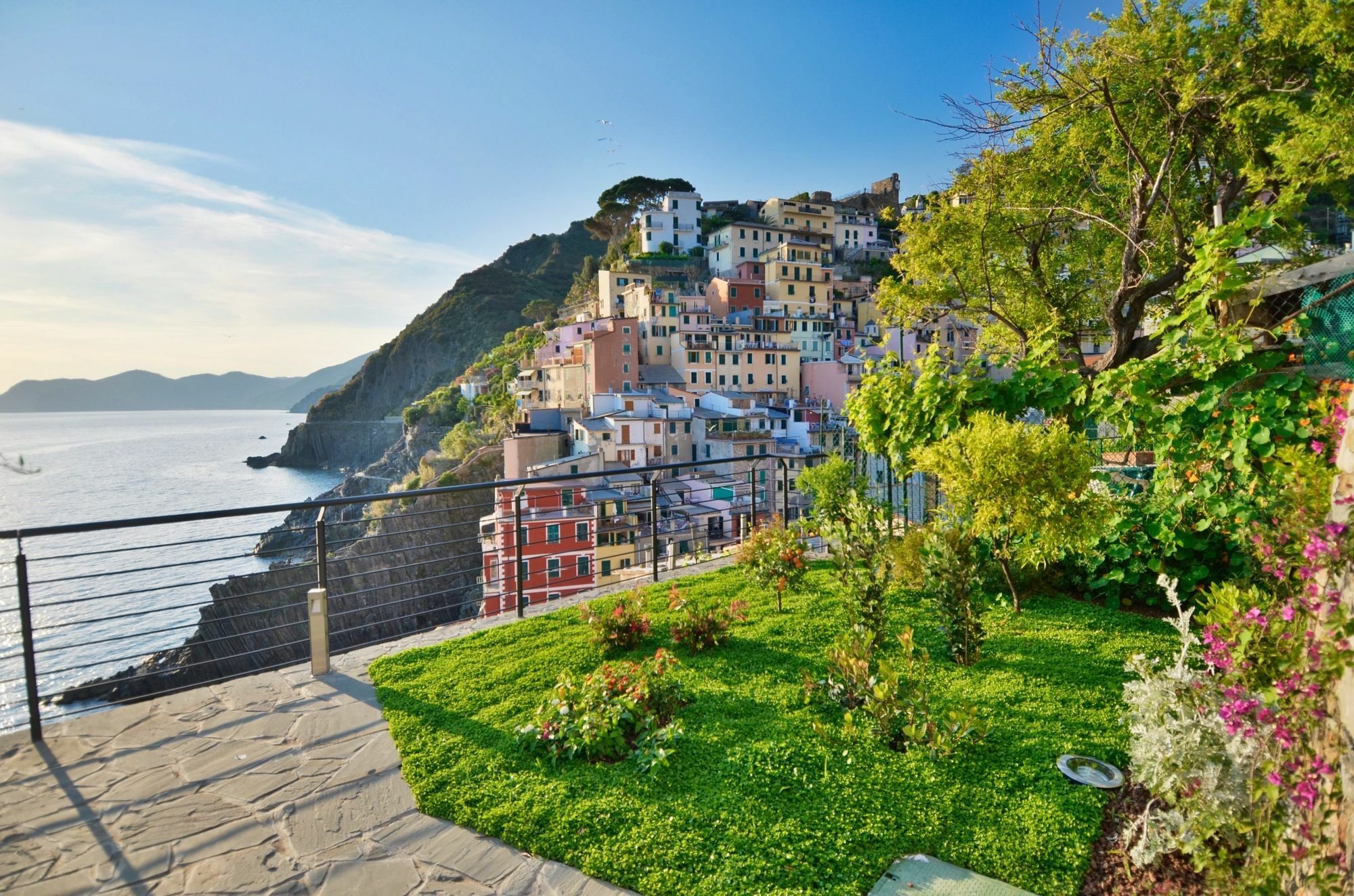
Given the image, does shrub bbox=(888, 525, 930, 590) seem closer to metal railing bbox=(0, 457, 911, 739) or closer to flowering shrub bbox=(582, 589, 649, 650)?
metal railing bbox=(0, 457, 911, 739)

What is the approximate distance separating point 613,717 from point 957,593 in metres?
2.33

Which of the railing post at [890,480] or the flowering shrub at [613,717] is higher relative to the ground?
the railing post at [890,480]

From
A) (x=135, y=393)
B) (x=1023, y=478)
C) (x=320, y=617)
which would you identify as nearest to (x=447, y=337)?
(x=135, y=393)

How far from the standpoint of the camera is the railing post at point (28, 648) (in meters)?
3.53

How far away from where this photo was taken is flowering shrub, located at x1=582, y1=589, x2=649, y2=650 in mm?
4637

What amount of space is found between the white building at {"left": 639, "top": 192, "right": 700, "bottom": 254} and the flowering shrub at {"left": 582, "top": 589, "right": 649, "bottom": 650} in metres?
67.8

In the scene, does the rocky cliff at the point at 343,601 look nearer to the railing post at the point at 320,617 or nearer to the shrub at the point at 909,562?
the railing post at the point at 320,617

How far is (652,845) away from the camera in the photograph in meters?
2.60

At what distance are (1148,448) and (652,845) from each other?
4928 mm

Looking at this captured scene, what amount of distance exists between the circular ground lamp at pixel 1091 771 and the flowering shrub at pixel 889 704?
1.17 feet

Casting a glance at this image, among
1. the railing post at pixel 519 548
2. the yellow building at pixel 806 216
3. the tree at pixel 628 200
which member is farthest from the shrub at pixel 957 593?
the tree at pixel 628 200

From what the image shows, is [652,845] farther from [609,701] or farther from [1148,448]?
[1148,448]

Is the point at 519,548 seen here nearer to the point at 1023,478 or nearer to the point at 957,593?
the point at 957,593

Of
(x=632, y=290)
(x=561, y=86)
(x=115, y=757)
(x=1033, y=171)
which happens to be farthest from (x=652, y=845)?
(x=632, y=290)
